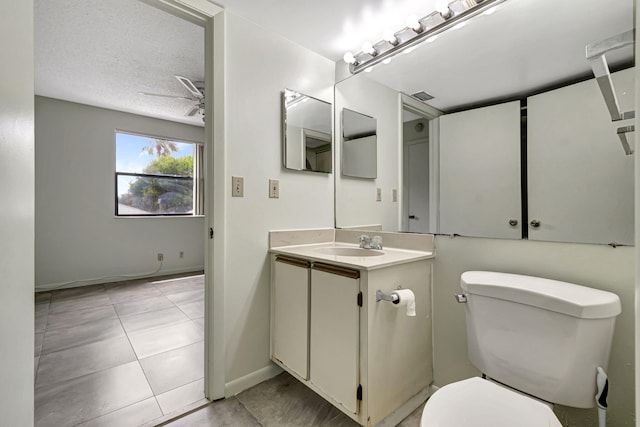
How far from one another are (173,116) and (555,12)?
4211 mm

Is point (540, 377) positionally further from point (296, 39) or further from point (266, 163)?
point (296, 39)

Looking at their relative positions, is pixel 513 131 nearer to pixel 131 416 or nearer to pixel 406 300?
pixel 406 300

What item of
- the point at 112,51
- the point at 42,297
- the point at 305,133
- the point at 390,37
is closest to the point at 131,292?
the point at 42,297

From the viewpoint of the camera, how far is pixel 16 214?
0.50 m

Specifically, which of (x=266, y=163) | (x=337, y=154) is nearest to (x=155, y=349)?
(x=266, y=163)

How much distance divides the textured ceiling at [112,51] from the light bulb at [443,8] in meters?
1.63

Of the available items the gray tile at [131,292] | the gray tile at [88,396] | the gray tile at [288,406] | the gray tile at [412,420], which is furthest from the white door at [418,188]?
the gray tile at [131,292]

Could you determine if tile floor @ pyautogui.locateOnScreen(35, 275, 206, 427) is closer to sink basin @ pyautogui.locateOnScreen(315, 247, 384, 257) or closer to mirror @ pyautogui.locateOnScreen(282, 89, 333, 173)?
sink basin @ pyautogui.locateOnScreen(315, 247, 384, 257)

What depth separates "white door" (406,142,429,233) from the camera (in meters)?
1.52

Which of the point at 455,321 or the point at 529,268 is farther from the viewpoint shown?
the point at 455,321

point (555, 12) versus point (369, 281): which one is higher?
point (555, 12)

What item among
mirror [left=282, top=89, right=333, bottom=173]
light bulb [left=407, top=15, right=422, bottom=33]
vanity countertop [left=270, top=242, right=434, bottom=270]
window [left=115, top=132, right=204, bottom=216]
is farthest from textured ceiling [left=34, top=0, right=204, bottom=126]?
vanity countertop [left=270, top=242, right=434, bottom=270]

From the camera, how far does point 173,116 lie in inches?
153

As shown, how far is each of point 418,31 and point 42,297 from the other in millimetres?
4408
